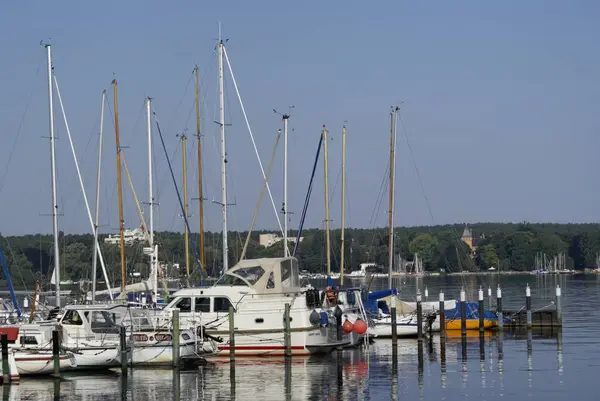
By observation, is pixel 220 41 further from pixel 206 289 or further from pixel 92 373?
pixel 92 373

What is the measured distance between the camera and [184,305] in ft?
154

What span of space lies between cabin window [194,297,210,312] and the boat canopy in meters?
1.37

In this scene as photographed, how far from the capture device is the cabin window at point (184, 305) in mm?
46812

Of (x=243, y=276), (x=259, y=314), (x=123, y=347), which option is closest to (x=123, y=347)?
(x=123, y=347)

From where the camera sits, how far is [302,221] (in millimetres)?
65125

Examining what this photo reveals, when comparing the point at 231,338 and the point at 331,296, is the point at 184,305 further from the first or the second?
the point at 331,296

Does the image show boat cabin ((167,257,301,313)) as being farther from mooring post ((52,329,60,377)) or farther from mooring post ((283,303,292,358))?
mooring post ((52,329,60,377))

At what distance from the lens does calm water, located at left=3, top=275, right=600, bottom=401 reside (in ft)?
122

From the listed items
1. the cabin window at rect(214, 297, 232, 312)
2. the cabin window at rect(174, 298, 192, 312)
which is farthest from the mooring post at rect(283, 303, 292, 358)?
the cabin window at rect(174, 298, 192, 312)

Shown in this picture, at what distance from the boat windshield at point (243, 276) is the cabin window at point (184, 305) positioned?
1.81 metres

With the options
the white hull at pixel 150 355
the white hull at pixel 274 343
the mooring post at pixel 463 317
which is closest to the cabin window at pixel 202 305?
the white hull at pixel 274 343

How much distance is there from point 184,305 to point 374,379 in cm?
992

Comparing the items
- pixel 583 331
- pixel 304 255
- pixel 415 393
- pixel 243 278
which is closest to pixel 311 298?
pixel 243 278

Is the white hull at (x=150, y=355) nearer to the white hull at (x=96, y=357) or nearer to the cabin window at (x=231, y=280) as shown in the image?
the white hull at (x=96, y=357)
